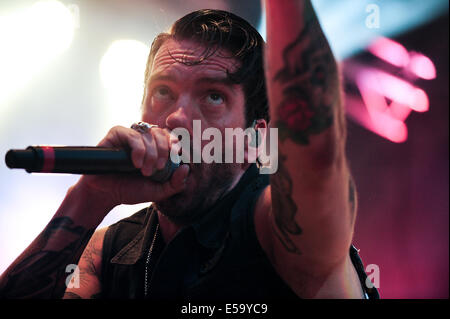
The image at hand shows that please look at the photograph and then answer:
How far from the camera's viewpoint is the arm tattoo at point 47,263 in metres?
1.12

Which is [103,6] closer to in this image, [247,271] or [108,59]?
[108,59]

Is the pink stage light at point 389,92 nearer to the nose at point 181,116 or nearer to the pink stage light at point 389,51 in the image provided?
the pink stage light at point 389,51

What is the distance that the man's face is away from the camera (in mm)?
1308

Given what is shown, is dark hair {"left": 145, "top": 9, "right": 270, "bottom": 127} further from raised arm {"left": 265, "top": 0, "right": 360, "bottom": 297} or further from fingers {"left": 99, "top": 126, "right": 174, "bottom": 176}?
raised arm {"left": 265, "top": 0, "right": 360, "bottom": 297}

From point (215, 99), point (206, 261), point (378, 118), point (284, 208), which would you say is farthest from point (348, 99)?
point (284, 208)

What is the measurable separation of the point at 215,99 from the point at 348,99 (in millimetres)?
1768

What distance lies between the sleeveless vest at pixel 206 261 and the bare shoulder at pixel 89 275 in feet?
0.08

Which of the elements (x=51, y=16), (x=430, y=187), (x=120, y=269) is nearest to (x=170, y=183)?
(x=120, y=269)

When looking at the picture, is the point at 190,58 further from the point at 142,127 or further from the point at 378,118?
the point at 378,118

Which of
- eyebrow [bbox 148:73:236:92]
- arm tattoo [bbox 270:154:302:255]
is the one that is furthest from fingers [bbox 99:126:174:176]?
eyebrow [bbox 148:73:236:92]

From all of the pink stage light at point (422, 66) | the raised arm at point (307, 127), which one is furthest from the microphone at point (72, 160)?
the pink stage light at point (422, 66)

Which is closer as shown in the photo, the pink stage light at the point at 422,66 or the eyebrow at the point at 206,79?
the eyebrow at the point at 206,79

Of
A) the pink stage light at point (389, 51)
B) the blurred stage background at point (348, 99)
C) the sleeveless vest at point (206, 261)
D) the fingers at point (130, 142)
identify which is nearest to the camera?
the fingers at point (130, 142)

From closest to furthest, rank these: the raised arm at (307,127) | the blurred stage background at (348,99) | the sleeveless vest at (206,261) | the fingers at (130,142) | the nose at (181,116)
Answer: the raised arm at (307,127) < the fingers at (130,142) < the sleeveless vest at (206,261) < the nose at (181,116) < the blurred stage background at (348,99)
